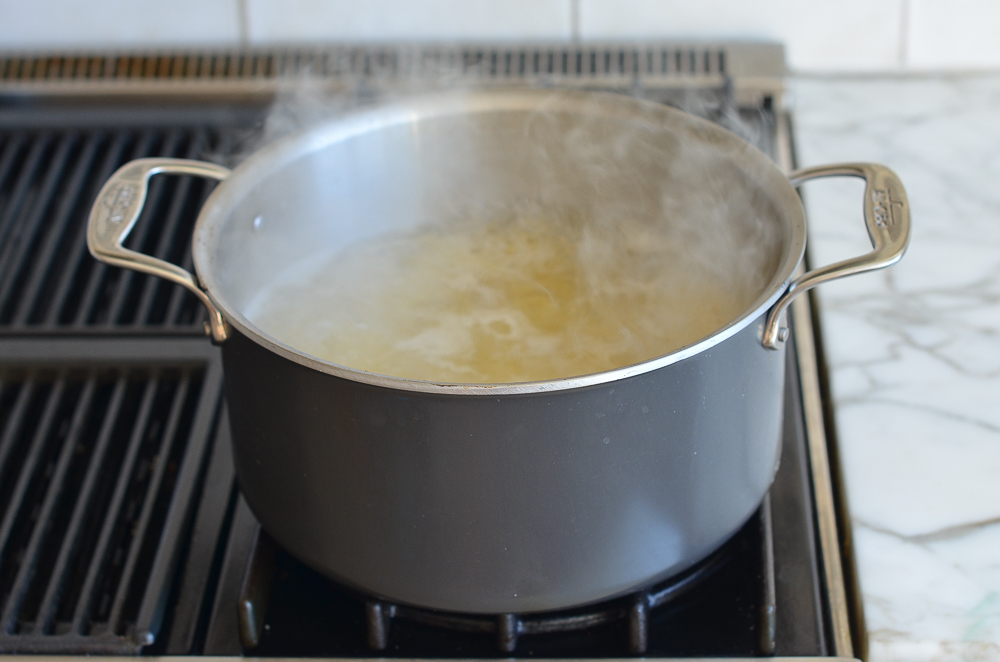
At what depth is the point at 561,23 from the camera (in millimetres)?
1182

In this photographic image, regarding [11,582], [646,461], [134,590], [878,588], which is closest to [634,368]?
[646,461]

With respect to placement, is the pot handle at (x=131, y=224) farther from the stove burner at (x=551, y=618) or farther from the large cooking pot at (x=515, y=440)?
the stove burner at (x=551, y=618)

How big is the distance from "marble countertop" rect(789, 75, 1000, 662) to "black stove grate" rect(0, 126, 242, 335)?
606 mm

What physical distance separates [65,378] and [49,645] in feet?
0.99

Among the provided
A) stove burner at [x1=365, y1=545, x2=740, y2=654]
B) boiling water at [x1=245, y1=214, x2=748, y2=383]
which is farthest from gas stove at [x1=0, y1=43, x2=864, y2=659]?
boiling water at [x1=245, y1=214, x2=748, y2=383]

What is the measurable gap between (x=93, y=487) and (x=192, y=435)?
0.09 m

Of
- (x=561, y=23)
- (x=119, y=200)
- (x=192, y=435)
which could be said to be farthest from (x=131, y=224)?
(x=561, y=23)

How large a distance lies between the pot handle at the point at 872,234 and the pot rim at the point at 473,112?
0.01 metres

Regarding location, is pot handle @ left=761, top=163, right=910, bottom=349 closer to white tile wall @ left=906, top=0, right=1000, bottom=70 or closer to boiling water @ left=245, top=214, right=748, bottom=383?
boiling water @ left=245, top=214, right=748, bottom=383

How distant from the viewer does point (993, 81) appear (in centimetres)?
116

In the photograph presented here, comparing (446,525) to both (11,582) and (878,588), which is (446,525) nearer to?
(878,588)

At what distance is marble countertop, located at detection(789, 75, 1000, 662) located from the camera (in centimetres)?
61

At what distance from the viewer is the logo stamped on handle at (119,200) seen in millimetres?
627

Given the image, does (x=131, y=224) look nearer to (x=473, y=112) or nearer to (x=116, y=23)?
(x=473, y=112)
